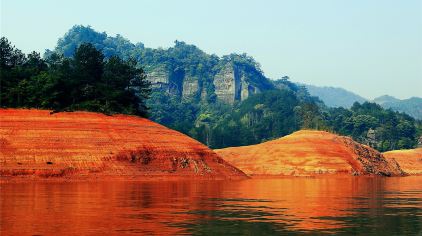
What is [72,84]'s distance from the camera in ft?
333

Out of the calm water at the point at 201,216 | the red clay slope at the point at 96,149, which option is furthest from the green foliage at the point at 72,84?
the calm water at the point at 201,216

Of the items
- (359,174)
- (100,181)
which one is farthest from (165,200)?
(359,174)

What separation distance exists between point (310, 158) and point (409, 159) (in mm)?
44770

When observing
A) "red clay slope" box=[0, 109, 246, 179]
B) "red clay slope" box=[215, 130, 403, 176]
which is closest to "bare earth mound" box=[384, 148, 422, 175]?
"red clay slope" box=[215, 130, 403, 176]

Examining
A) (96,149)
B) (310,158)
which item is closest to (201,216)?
(96,149)

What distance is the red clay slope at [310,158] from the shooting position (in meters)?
125

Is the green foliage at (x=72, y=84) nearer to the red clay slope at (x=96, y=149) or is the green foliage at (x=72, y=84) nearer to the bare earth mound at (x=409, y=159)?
the red clay slope at (x=96, y=149)

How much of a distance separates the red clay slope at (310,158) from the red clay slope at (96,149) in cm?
2966

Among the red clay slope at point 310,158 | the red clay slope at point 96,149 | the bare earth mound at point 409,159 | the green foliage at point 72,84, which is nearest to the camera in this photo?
the red clay slope at point 96,149

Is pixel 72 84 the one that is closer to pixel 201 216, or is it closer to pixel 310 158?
pixel 310 158

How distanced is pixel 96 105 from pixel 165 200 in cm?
5326

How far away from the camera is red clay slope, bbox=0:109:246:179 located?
3174 inches

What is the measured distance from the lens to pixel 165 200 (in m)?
47.2

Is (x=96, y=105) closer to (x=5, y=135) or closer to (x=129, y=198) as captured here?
(x=5, y=135)
